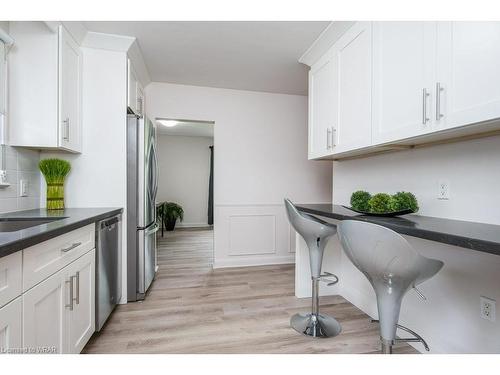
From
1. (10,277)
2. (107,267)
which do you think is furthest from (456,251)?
(107,267)

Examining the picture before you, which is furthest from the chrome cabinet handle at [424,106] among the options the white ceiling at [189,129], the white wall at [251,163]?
the white ceiling at [189,129]

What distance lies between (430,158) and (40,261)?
85.8 inches

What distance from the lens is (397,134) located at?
1.50 m

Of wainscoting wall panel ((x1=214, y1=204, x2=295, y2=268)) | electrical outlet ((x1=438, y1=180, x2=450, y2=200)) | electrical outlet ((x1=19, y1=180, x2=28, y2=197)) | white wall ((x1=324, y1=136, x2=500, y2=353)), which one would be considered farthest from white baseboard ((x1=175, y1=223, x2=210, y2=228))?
electrical outlet ((x1=438, y1=180, x2=450, y2=200))

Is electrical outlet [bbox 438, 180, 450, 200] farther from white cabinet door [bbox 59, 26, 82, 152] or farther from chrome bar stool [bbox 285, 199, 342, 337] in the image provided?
white cabinet door [bbox 59, 26, 82, 152]

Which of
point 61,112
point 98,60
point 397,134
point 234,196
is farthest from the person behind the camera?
point 234,196

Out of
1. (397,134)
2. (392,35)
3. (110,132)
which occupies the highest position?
(392,35)

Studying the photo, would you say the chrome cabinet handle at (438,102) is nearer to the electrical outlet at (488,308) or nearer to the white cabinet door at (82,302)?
the electrical outlet at (488,308)

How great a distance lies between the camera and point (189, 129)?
19.6ft

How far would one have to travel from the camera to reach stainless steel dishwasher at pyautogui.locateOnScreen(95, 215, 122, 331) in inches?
70.4

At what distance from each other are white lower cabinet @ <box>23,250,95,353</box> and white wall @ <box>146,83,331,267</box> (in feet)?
6.45

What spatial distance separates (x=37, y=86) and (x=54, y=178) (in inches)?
28.2
